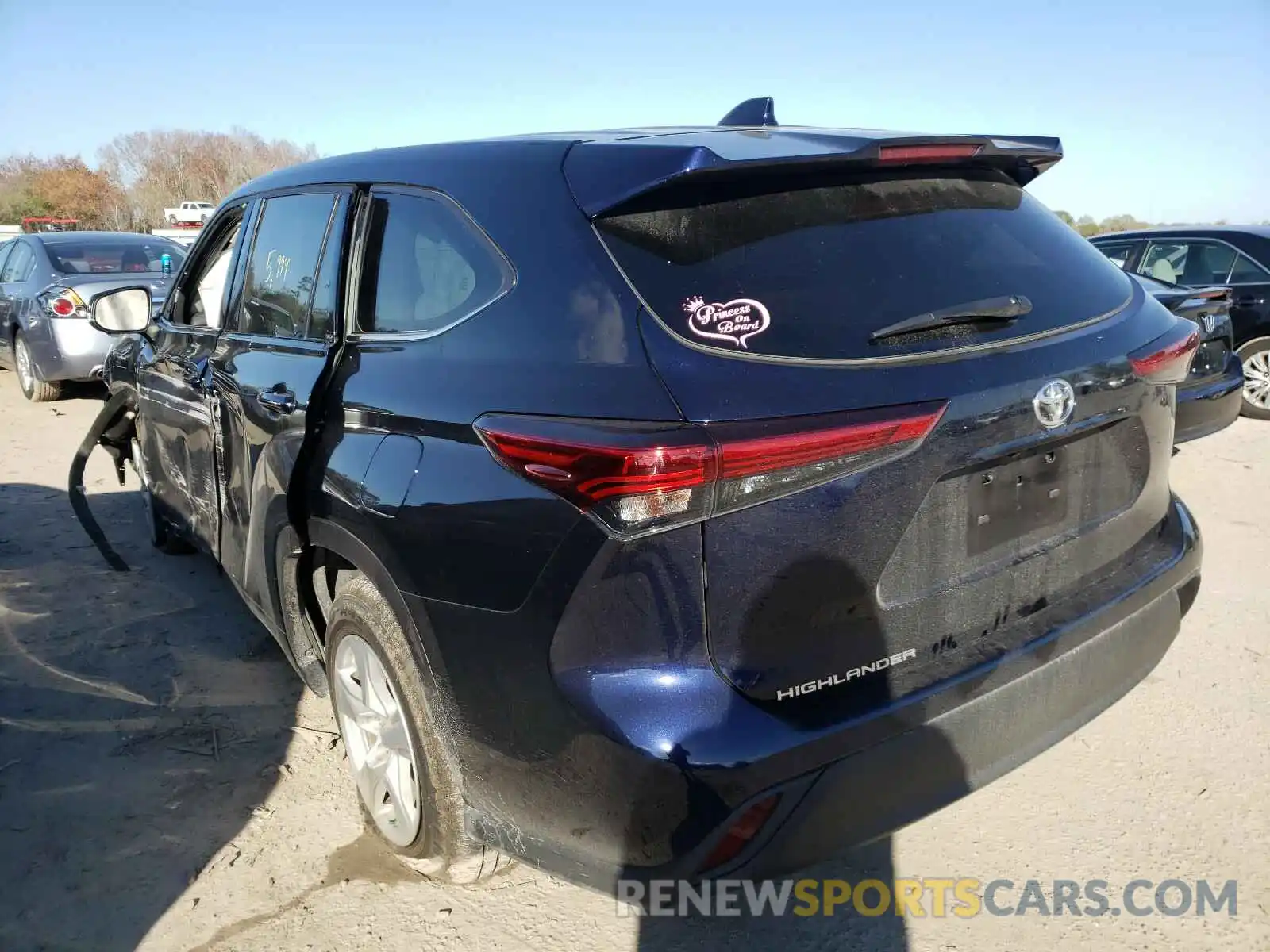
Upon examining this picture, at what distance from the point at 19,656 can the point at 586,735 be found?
10.3ft

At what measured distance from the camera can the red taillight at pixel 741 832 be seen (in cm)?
169

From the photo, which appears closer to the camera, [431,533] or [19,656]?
[431,533]

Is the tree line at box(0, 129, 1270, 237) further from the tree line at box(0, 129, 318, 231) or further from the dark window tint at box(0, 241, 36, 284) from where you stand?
the dark window tint at box(0, 241, 36, 284)

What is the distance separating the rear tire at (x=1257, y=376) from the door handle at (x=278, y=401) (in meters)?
7.58

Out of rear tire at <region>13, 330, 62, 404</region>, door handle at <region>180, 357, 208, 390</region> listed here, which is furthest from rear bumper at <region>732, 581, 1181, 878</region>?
rear tire at <region>13, 330, 62, 404</region>

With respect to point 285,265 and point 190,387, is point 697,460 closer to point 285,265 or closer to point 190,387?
point 285,265

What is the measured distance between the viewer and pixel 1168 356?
7.43 feet

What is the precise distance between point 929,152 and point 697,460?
98cm

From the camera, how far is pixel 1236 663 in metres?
3.42

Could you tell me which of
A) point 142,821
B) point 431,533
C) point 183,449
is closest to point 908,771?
point 431,533

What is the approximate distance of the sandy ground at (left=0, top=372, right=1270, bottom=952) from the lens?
2.28 metres

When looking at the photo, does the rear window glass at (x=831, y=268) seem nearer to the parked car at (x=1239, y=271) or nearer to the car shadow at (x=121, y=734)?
the car shadow at (x=121, y=734)

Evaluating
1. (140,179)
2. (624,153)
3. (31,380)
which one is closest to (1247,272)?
(624,153)

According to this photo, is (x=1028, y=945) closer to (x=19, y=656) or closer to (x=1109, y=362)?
(x=1109, y=362)
